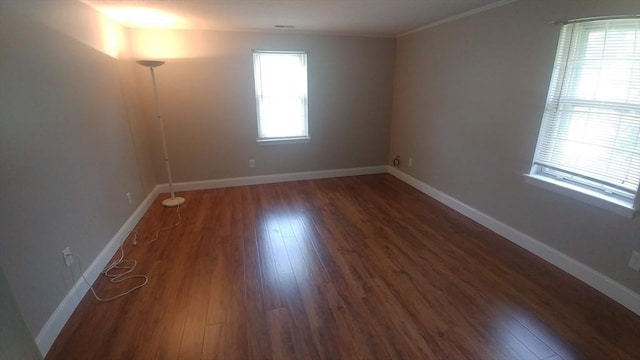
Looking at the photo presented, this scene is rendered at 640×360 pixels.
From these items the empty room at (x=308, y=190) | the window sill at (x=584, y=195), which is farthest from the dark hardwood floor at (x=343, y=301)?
the window sill at (x=584, y=195)

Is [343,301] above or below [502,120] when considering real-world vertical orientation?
below

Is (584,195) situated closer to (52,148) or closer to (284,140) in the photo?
(284,140)

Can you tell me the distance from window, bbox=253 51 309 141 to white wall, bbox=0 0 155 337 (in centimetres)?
179

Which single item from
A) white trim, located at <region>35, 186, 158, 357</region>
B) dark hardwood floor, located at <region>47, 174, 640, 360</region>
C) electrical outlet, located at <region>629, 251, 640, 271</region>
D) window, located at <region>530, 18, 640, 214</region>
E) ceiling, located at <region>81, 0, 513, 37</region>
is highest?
ceiling, located at <region>81, 0, 513, 37</region>

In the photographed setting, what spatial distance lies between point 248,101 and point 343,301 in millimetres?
3088

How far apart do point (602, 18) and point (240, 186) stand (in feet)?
13.5

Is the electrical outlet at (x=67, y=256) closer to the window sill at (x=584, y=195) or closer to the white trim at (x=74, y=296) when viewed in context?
the white trim at (x=74, y=296)

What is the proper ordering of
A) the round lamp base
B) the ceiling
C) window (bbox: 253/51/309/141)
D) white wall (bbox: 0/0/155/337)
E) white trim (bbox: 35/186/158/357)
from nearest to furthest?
1. white wall (bbox: 0/0/155/337)
2. white trim (bbox: 35/186/158/357)
3. the ceiling
4. the round lamp base
5. window (bbox: 253/51/309/141)

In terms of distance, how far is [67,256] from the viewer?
1.98 meters

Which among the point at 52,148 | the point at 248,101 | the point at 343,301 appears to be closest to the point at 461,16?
the point at 248,101

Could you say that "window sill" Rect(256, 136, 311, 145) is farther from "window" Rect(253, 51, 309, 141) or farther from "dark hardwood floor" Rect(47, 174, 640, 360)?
"dark hardwood floor" Rect(47, 174, 640, 360)

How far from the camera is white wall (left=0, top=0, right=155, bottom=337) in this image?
1.56 metres

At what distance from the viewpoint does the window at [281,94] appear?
418 centimetres

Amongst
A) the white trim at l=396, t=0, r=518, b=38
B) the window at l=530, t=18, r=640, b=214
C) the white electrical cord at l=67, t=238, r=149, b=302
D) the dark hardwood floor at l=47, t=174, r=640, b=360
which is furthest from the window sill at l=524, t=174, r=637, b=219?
the white electrical cord at l=67, t=238, r=149, b=302
